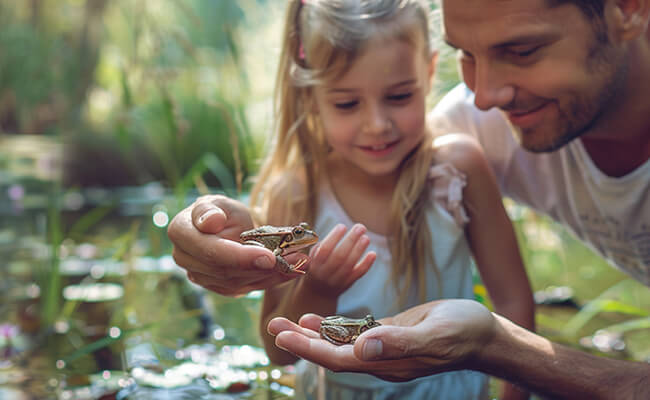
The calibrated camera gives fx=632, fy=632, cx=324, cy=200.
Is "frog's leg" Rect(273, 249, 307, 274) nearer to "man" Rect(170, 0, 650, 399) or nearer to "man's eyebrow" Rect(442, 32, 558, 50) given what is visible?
"man" Rect(170, 0, 650, 399)

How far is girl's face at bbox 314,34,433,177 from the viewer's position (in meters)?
1.95

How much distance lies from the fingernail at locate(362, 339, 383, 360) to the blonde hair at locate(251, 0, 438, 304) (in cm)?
79

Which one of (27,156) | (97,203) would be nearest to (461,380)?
(97,203)

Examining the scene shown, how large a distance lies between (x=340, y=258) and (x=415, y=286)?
713mm

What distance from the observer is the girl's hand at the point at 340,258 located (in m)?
1.51

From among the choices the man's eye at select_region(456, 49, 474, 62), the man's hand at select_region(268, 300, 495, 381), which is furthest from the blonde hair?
the man's hand at select_region(268, 300, 495, 381)

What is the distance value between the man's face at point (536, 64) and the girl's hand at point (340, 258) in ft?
2.49

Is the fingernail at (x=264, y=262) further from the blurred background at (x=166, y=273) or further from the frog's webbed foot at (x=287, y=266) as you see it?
the blurred background at (x=166, y=273)

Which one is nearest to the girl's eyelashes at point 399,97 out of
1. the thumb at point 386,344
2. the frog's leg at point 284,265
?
the frog's leg at point 284,265

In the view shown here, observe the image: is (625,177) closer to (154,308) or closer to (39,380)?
(154,308)

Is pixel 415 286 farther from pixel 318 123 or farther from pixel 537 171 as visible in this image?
pixel 537 171

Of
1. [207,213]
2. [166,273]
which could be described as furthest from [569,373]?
[166,273]

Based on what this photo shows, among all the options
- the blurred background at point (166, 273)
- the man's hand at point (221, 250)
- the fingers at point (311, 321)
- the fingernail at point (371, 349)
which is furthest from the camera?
the blurred background at point (166, 273)

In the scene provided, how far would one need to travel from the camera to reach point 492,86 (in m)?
2.00
